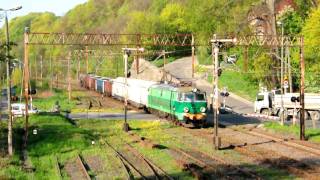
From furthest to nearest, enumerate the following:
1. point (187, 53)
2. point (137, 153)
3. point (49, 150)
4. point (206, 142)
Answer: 1. point (187, 53)
2. point (206, 142)
3. point (49, 150)
4. point (137, 153)

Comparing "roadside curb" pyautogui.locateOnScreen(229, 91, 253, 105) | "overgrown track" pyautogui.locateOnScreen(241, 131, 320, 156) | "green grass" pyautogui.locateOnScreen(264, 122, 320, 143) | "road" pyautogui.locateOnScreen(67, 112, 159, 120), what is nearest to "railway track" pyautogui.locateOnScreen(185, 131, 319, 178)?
"overgrown track" pyautogui.locateOnScreen(241, 131, 320, 156)

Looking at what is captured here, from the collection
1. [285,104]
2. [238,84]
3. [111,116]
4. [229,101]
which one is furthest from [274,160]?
[238,84]

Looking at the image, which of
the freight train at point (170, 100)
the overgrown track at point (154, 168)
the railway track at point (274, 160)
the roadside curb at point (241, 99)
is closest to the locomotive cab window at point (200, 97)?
the freight train at point (170, 100)

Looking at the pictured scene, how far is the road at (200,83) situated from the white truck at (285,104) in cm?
492

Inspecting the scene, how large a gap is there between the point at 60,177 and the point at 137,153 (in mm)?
6842

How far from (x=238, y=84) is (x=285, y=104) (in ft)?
78.8

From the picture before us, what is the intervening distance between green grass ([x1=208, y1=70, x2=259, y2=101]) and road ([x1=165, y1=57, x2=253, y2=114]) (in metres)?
0.89

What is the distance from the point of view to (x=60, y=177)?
2397cm

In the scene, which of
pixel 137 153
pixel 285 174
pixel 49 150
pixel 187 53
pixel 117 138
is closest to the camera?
pixel 285 174

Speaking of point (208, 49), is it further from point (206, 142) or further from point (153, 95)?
point (206, 142)

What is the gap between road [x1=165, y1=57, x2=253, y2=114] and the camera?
A: 208 ft

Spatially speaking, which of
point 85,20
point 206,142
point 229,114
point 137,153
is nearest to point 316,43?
point 229,114

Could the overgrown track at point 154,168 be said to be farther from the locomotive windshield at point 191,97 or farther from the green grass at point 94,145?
the locomotive windshield at point 191,97

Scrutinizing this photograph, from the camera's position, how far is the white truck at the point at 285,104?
158 feet
